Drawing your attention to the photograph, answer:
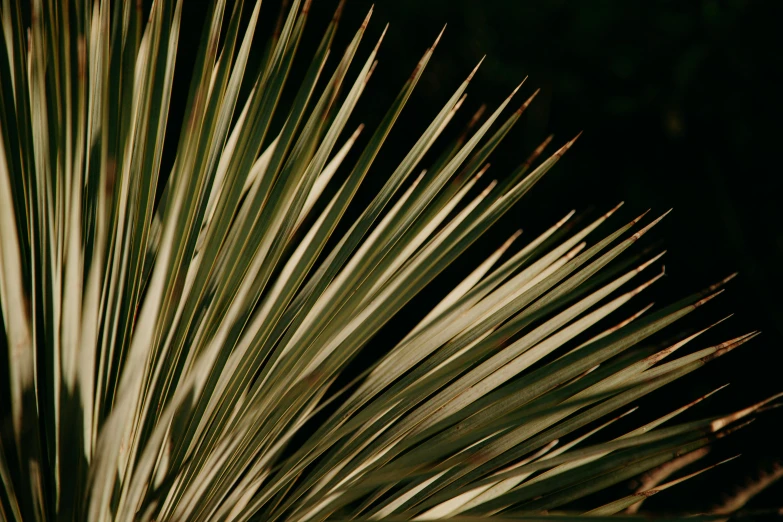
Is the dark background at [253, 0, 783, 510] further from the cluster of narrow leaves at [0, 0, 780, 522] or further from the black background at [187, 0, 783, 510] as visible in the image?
the cluster of narrow leaves at [0, 0, 780, 522]

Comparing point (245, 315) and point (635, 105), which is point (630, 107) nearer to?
point (635, 105)

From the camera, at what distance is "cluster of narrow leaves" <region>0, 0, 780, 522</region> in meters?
0.61

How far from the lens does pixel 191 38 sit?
1.87m

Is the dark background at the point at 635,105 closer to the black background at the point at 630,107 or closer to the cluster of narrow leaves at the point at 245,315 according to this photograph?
the black background at the point at 630,107

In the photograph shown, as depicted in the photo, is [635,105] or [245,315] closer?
[245,315]

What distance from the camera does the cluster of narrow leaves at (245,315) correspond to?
0.61 meters

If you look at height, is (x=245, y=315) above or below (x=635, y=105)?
below

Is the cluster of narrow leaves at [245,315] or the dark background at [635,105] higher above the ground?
the dark background at [635,105]

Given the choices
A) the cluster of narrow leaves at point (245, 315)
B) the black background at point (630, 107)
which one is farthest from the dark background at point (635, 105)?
the cluster of narrow leaves at point (245, 315)

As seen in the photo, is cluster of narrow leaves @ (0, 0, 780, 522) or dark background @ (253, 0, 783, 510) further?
dark background @ (253, 0, 783, 510)

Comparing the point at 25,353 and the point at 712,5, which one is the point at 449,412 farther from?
the point at 712,5

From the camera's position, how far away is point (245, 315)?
685mm

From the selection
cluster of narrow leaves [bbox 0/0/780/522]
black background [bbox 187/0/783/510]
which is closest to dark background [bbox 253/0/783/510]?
black background [bbox 187/0/783/510]

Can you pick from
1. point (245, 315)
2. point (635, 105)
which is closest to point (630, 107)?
point (635, 105)
